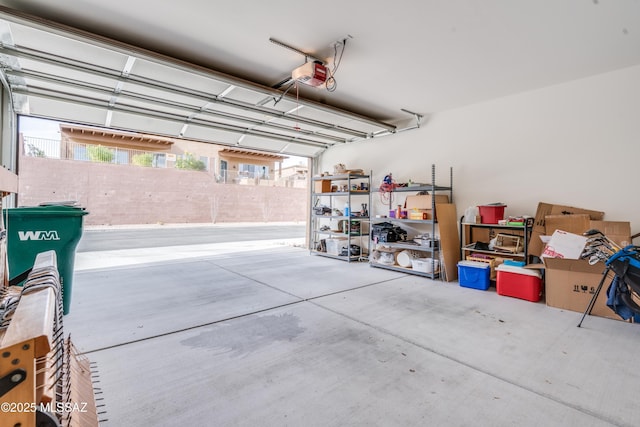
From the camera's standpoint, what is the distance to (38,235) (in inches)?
118

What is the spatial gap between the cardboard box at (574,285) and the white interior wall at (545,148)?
1016 mm

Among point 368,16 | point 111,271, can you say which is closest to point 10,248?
point 111,271

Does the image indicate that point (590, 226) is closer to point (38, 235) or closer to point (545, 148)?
point (545, 148)

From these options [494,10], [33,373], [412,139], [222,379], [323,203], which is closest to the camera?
[33,373]

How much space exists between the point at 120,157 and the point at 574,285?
17330 millimetres

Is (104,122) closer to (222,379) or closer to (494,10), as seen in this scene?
(222,379)

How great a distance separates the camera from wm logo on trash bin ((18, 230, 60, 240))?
2.96 metres

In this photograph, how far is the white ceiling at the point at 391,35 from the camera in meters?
2.67

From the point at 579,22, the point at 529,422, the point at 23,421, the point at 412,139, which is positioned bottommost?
the point at 529,422

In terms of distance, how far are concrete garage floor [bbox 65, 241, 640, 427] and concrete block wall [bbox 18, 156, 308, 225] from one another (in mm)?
7053

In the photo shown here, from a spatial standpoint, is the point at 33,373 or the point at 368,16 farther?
the point at 368,16

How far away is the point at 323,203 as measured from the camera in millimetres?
8078

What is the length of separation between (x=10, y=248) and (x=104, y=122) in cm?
311

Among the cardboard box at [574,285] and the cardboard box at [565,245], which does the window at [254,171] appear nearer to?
the cardboard box at [565,245]
